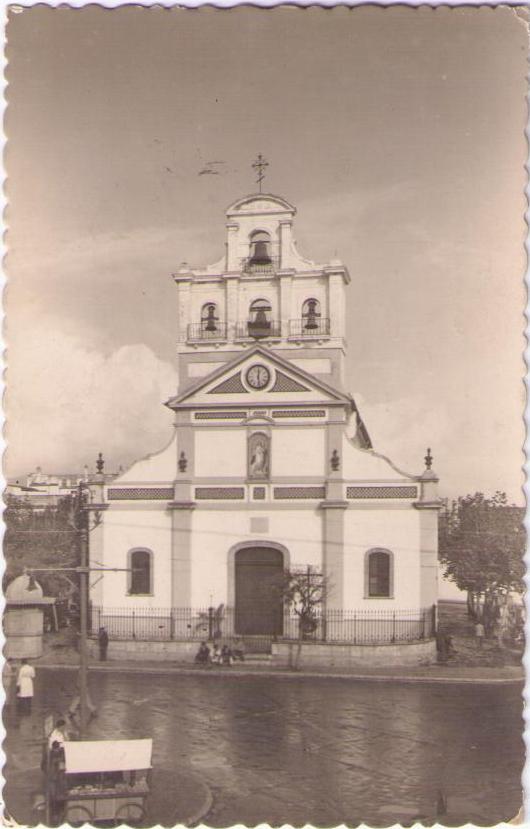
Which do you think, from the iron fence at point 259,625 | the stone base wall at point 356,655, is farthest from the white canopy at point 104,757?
the stone base wall at point 356,655

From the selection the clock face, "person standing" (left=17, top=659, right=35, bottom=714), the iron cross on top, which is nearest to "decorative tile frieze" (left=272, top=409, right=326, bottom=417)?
the clock face

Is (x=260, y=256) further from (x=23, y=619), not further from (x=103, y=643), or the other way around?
(x=23, y=619)

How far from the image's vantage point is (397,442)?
52.7ft

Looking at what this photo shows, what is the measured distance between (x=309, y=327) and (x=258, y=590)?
515cm

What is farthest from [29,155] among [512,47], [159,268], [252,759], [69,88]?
[252,759]

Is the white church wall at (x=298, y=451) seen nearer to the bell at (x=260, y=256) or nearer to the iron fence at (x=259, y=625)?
the iron fence at (x=259, y=625)

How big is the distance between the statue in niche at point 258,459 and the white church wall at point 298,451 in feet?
0.53

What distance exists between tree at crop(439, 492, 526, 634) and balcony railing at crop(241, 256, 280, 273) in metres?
5.59

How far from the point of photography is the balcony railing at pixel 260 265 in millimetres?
17547

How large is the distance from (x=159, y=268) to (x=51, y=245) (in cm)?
183

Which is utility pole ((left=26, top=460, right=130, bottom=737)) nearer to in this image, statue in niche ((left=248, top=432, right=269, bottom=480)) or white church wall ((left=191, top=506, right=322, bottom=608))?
white church wall ((left=191, top=506, right=322, bottom=608))

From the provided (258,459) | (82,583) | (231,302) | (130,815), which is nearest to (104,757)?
(130,815)

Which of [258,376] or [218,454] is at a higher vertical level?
[258,376]

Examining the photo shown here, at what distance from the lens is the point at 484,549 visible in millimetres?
16000
